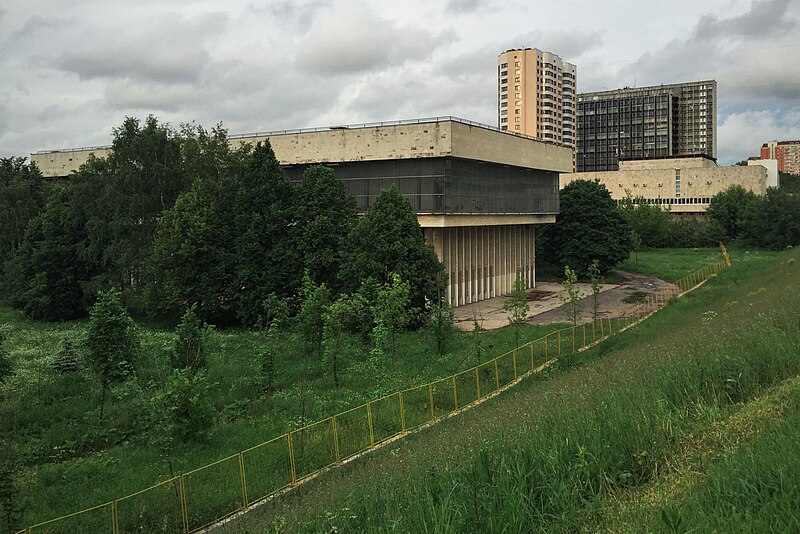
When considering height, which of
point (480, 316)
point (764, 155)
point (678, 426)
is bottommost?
point (480, 316)

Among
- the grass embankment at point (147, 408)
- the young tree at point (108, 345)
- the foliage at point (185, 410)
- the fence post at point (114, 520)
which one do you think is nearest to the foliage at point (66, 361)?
the grass embankment at point (147, 408)

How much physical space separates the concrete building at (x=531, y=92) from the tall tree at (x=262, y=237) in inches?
4006

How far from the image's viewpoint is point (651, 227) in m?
81.3

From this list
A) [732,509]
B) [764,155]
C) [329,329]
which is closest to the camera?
[732,509]

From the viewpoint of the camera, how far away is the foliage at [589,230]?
51438 millimetres

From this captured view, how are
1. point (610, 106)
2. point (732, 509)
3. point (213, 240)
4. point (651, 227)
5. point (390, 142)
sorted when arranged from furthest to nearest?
point (610, 106) → point (651, 227) → point (390, 142) → point (213, 240) → point (732, 509)

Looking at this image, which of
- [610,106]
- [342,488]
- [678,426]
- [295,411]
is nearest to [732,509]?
[678,426]

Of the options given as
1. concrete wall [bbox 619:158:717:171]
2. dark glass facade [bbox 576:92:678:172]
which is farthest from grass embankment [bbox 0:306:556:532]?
dark glass facade [bbox 576:92:678:172]

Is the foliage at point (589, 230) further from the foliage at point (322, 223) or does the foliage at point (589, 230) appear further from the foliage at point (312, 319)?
the foliage at point (312, 319)

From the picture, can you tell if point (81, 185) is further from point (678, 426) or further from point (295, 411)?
point (678, 426)

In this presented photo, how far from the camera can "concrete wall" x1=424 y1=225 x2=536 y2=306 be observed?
134 ft

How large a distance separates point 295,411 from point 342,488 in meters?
9.03

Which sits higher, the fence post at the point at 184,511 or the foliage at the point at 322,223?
the foliage at the point at 322,223

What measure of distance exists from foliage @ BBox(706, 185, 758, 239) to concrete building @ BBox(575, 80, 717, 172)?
6308cm
